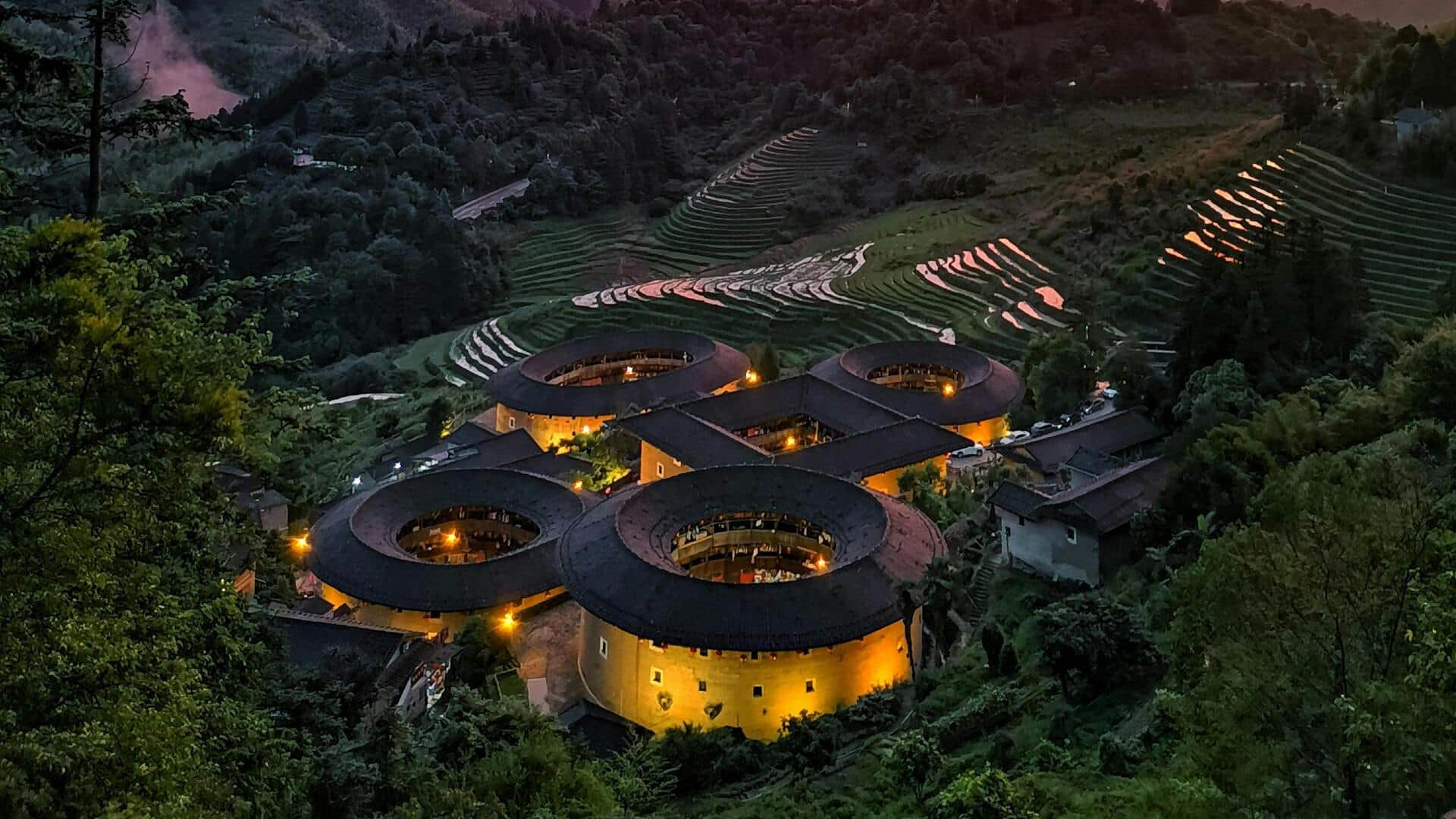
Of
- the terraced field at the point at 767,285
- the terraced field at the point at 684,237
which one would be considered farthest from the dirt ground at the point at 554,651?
the terraced field at the point at 684,237

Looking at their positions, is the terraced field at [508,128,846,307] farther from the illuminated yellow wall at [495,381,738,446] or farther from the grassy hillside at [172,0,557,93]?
the grassy hillside at [172,0,557,93]

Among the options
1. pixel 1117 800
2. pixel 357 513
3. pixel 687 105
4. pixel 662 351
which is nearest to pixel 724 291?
pixel 662 351

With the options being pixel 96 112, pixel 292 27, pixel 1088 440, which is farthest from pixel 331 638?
pixel 292 27

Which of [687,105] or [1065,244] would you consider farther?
[687,105]

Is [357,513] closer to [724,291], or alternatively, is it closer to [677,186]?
[724,291]

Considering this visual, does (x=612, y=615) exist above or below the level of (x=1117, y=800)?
below

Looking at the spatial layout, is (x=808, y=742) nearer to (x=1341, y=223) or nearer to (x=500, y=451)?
(x=500, y=451)

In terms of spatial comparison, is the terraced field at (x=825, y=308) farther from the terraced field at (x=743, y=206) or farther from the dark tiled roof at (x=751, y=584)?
the dark tiled roof at (x=751, y=584)
